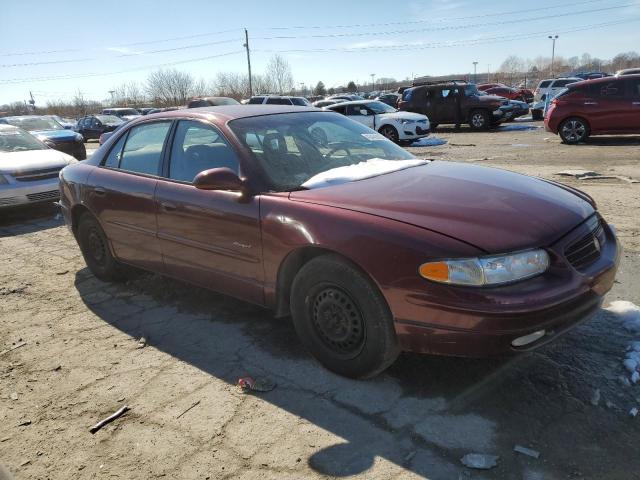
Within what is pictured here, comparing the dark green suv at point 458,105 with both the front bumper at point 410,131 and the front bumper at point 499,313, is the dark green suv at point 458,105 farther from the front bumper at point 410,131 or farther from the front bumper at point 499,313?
the front bumper at point 499,313

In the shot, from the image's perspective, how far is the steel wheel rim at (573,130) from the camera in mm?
13250

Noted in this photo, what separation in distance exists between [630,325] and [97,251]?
449 centimetres

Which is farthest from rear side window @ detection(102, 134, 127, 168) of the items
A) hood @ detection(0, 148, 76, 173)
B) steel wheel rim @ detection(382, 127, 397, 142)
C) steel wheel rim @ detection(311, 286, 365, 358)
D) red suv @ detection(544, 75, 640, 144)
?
steel wheel rim @ detection(382, 127, 397, 142)

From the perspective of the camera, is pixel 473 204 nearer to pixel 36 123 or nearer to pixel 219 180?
pixel 219 180

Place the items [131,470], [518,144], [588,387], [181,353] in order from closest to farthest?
[131,470], [588,387], [181,353], [518,144]

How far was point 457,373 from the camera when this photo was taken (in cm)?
297

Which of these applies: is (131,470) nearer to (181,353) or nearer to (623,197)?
(181,353)

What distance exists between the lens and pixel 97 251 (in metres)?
4.84

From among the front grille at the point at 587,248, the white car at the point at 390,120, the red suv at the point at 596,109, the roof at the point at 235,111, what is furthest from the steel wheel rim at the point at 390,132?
the front grille at the point at 587,248

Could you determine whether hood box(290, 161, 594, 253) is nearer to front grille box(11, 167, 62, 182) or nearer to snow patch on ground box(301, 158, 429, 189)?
snow patch on ground box(301, 158, 429, 189)

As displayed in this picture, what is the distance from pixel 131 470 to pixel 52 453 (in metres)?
0.50

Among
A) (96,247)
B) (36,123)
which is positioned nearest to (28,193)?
(96,247)

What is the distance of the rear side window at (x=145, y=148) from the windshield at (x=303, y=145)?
2.59ft

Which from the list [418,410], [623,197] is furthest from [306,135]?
[623,197]
